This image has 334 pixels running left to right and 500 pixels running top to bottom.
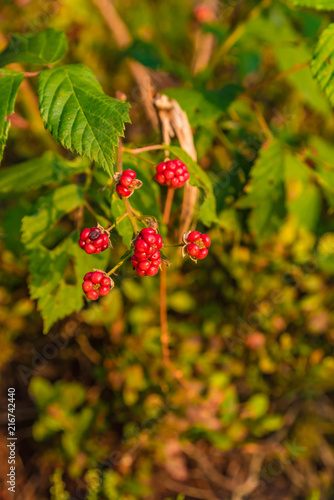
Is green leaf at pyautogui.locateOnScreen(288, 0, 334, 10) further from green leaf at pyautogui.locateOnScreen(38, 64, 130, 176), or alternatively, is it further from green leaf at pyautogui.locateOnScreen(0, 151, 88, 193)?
green leaf at pyautogui.locateOnScreen(0, 151, 88, 193)

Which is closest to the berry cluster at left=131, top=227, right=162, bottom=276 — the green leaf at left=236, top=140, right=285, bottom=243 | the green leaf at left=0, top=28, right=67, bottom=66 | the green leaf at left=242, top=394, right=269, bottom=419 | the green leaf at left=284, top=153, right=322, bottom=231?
the green leaf at left=0, top=28, right=67, bottom=66

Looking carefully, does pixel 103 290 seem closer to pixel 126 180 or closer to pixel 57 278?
pixel 126 180

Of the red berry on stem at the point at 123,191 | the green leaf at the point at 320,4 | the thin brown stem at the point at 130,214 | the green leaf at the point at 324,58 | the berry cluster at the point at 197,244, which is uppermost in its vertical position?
the green leaf at the point at 320,4

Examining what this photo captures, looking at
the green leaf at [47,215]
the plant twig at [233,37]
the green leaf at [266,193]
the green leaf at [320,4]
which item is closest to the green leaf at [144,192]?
the green leaf at [47,215]

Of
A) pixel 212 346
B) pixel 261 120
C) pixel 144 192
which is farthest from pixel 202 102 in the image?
pixel 212 346

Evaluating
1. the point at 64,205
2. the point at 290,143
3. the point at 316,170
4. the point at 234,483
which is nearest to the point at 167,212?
the point at 64,205

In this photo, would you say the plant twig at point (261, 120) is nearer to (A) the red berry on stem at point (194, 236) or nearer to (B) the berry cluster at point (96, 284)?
(A) the red berry on stem at point (194, 236)
